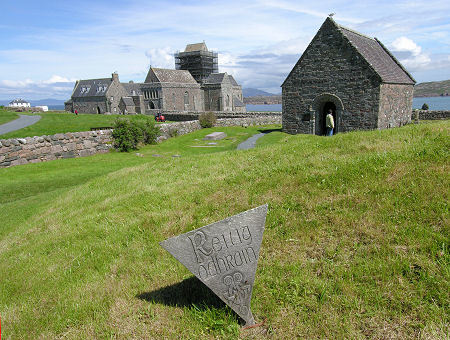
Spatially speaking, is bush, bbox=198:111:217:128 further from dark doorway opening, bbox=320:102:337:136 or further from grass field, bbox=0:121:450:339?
grass field, bbox=0:121:450:339

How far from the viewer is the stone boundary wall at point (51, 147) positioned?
18.9 meters

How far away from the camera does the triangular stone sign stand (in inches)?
148

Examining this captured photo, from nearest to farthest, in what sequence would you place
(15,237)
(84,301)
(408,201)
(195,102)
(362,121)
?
(84,301) < (408,201) < (15,237) < (362,121) < (195,102)

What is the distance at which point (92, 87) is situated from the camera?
79688 millimetres

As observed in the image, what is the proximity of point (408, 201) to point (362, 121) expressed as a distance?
55.5 feet

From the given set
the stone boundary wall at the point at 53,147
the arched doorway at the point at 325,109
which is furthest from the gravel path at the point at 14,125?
the arched doorway at the point at 325,109

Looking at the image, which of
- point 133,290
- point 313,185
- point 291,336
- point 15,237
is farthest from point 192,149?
point 291,336

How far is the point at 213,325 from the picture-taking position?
3996 millimetres

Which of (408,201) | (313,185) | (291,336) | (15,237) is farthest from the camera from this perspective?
(15,237)

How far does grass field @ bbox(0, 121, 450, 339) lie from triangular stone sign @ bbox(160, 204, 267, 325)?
17.1 inches

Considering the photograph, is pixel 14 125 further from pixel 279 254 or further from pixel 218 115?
pixel 279 254

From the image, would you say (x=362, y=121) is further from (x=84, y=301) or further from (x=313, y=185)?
(x=84, y=301)

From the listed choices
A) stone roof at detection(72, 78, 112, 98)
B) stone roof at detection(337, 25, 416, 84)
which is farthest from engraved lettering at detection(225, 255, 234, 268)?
stone roof at detection(72, 78, 112, 98)

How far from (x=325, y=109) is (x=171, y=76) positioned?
2345 inches
